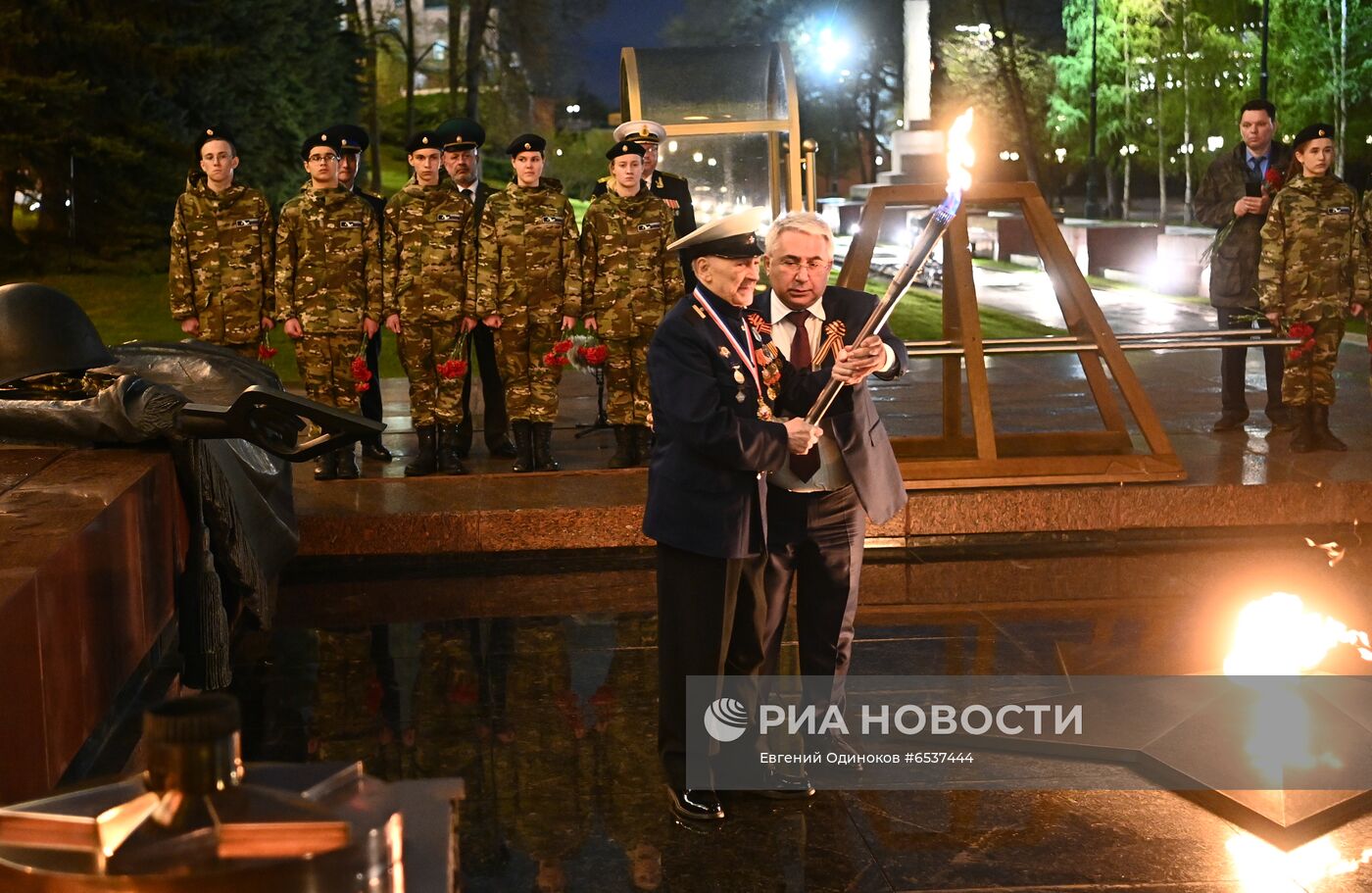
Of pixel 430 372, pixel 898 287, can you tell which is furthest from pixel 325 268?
pixel 898 287

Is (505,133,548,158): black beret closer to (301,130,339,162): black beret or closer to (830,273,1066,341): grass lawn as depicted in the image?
(301,130,339,162): black beret

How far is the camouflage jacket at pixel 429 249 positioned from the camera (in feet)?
30.7

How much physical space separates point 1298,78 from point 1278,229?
25022 mm

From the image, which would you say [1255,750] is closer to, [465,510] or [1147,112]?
[465,510]

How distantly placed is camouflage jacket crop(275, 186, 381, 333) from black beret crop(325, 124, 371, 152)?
0.54 meters

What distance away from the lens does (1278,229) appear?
9.77 meters

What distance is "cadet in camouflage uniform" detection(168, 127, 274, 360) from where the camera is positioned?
368 inches

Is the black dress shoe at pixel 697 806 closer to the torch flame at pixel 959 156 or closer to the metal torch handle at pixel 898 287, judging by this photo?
the metal torch handle at pixel 898 287

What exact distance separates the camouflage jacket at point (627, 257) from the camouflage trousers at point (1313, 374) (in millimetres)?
3738

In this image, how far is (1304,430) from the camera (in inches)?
377

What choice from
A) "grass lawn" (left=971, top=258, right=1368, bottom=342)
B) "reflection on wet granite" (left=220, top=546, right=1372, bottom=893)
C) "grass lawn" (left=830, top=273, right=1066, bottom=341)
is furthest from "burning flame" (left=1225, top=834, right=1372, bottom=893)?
"grass lawn" (left=971, top=258, right=1368, bottom=342)

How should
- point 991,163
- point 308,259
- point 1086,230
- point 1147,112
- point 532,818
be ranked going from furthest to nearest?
point 991,163 → point 1147,112 → point 1086,230 → point 308,259 → point 532,818

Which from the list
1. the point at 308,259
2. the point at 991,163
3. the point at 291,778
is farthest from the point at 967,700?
the point at 991,163

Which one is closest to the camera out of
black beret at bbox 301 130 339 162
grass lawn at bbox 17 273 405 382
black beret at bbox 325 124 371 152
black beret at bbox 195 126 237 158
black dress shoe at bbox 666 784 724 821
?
black dress shoe at bbox 666 784 724 821
